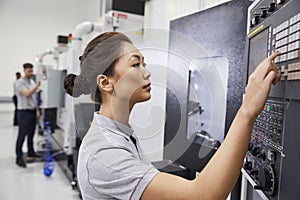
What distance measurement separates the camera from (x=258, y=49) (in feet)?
2.96

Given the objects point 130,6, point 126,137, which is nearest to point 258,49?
point 126,137

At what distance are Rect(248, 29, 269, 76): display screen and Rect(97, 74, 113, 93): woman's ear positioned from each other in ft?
1.54

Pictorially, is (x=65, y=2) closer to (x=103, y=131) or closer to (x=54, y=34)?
(x=54, y=34)

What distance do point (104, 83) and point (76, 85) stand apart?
0.47 ft

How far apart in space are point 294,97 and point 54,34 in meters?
7.91

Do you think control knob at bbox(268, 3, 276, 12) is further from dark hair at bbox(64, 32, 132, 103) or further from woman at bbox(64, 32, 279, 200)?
dark hair at bbox(64, 32, 132, 103)

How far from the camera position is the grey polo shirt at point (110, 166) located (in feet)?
2.13

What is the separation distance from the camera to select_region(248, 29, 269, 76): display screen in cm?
83

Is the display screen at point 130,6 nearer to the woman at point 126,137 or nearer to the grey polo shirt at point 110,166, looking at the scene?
the woman at point 126,137

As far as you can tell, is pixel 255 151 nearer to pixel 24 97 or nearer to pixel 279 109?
pixel 279 109

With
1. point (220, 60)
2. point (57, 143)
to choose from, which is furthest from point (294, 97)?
point (57, 143)

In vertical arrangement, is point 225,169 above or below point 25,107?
above

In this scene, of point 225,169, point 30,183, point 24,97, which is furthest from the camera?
point 24,97

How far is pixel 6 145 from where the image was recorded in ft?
16.7
